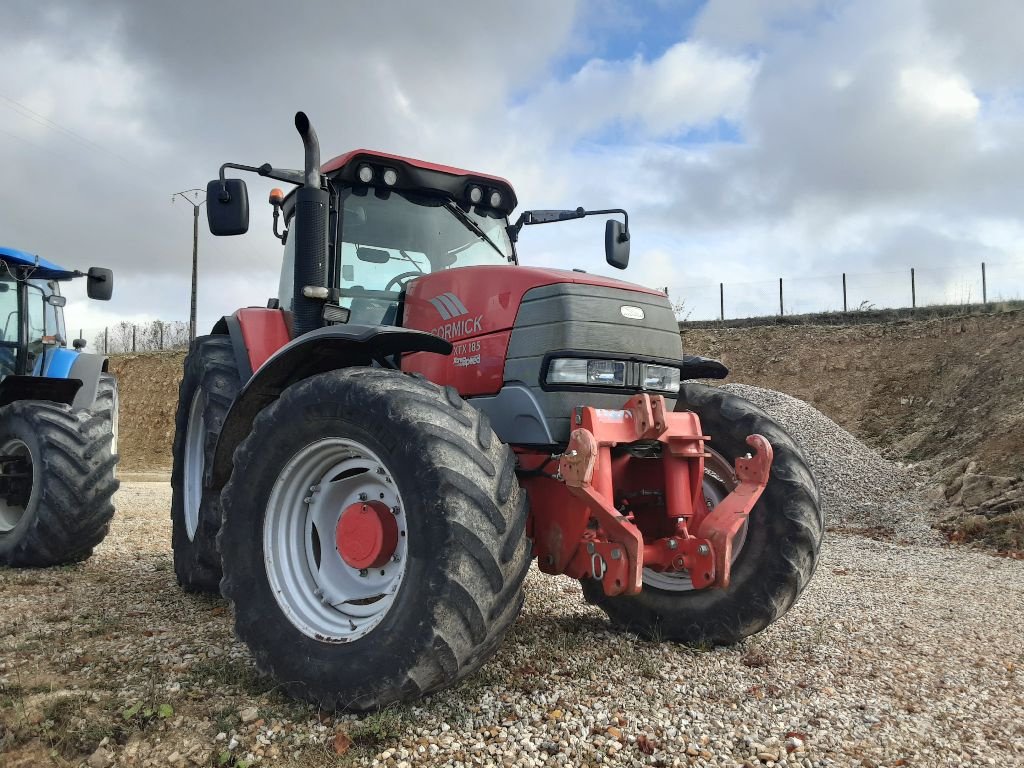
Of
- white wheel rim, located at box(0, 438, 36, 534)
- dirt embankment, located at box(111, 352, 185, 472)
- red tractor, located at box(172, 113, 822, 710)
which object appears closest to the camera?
red tractor, located at box(172, 113, 822, 710)

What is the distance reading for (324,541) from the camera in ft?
10.9

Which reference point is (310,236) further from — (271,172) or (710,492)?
(710,492)

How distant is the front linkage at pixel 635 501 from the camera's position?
3006mm

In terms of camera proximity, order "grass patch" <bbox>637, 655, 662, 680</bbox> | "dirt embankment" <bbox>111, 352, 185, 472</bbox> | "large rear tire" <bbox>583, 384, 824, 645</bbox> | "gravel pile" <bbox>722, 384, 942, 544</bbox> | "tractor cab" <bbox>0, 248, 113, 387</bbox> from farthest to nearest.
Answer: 1. "dirt embankment" <bbox>111, 352, 185, 472</bbox>
2. "gravel pile" <bbox>722, 384, 942, 544</bbox>
3. "tractor cab" <bbox>0, 248, 113, 387</bbox>
4. "large rear tire" <bbox>583, 384, 824, 645</bbox>
5. "grass patch" <bbox>637, 655, 662, 680</bbox>

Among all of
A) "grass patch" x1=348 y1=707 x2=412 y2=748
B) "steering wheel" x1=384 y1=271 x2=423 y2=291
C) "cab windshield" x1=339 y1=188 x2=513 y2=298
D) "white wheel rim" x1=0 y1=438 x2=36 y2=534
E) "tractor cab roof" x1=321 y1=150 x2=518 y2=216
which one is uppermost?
"tractor cab roof" x1=321 y1=150 x2=518 y2=216

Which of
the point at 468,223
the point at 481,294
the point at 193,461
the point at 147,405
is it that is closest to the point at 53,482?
the point at 193,461

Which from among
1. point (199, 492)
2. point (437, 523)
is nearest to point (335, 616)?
point (437, 523)

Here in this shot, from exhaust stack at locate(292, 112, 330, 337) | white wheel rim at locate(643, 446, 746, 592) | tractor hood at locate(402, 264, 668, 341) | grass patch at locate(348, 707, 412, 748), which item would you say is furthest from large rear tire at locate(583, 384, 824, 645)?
exhaust stack at locate(292, 112, 330, 337)

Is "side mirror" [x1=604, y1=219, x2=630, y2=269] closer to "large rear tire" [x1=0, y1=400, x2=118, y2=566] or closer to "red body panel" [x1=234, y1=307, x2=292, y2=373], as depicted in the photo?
"red body panel" [x1=234, y1=307, x2=292, y2=373]

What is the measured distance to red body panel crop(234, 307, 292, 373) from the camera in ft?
15.4

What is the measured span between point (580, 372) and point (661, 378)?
1.64ft

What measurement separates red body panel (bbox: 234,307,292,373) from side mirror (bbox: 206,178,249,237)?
0.81m

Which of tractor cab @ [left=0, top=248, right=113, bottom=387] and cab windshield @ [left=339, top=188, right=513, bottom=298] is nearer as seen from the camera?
cab windshield @ [left=339, top=188, right=513, bottom=298]

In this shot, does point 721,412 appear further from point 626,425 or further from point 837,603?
point 837,603
